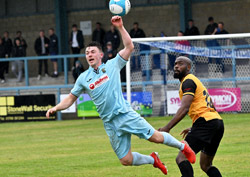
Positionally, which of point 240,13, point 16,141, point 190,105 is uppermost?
point 240,13

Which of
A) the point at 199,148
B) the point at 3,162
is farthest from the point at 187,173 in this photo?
the point at 3,162

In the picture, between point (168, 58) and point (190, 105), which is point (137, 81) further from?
point (190, 105)

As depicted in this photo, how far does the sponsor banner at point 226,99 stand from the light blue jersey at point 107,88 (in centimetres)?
1253

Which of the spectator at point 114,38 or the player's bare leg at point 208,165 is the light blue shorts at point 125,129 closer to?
the player's bare leg at point 208,165

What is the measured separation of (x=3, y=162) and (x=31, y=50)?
21185 millimetres

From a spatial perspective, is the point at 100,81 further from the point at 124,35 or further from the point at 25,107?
the point at 25,107

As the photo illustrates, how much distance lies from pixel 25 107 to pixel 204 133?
17178mm

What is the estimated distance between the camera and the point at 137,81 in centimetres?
2127

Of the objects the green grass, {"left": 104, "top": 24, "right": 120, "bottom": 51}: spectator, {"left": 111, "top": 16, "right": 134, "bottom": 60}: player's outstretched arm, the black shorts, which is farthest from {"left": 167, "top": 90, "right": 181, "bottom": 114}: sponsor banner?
the black shorts

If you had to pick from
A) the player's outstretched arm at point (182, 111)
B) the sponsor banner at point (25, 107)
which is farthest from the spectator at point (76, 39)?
the player's outstretched arm at point (182, 111)

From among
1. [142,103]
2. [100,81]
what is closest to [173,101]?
[142,103]

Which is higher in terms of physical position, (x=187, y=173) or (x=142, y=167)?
(x=187, y=173)

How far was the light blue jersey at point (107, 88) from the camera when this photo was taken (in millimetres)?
8391

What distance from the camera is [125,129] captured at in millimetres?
8336
